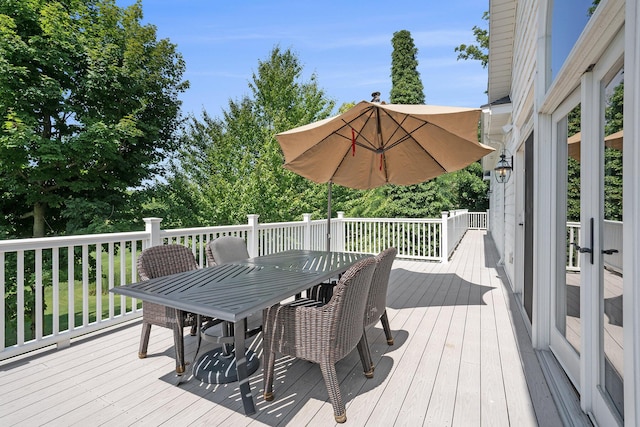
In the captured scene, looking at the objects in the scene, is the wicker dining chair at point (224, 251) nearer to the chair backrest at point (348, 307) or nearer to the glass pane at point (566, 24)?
the chair backrest at point (348, 307)

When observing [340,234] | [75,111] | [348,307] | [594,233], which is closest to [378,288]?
[348,307]

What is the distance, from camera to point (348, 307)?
A: 6.74ft

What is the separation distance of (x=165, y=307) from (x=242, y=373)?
0.89m

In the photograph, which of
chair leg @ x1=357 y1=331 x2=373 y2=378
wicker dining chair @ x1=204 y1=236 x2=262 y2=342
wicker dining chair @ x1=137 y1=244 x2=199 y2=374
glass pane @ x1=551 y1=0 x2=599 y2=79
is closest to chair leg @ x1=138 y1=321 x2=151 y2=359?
wicker dining chair @ x1=137 y1=244 x2=199 y2=374

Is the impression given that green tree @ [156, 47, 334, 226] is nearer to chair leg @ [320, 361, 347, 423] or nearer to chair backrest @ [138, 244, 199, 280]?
chair backrest @ [138, 244, 199, 280]

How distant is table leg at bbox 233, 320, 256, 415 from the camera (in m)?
1.99

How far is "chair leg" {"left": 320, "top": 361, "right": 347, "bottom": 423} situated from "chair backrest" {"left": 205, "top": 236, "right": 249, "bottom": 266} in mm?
1951

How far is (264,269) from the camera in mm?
2936

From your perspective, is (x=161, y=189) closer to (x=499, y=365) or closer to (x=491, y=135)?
(x=491, y=135)

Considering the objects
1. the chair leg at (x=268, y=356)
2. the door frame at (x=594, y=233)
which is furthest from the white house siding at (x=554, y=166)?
the chair leg at (x=268, y=356)

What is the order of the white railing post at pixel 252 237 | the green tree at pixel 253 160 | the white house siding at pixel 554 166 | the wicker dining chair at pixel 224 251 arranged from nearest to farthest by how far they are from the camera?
1. the white house siding at pixel 554 166
2. the wicker dining chair at pixel 224 251
3. the white railing post at pixel 252 237
4. the green tree at pixel 253 160

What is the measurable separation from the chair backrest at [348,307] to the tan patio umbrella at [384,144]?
161 cm

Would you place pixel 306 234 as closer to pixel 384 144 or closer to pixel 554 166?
pixel 384 144

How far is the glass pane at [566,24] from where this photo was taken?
1771mm
